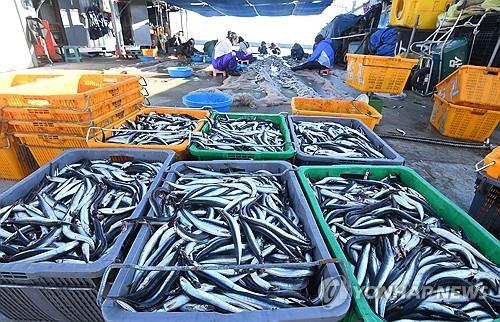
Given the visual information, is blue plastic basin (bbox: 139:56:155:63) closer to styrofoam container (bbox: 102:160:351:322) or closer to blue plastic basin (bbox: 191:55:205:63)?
blue plastic basin (bbox: 191:55:205:63)

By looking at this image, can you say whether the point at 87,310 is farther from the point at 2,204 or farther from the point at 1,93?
the point at 1,93

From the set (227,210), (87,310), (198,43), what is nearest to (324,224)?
(227,210)

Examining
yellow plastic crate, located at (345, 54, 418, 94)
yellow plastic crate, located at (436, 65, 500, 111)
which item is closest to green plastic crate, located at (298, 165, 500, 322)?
yellow plastic crate, located at (436, 65, 500, 111)

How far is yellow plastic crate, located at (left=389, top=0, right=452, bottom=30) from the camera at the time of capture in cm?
783

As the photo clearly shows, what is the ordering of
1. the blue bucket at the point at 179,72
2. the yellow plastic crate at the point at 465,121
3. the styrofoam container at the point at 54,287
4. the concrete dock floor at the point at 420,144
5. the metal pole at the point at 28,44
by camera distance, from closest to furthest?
the styrofoam container at the point at 54,287, the concrete dock floor at the point at 420,144, the yellow plastic crate at the point at 465,121, the blue bucket at the point at 179,72, the metal pole at the point at 28,44

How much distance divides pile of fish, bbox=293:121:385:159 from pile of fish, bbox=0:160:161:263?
1.80m

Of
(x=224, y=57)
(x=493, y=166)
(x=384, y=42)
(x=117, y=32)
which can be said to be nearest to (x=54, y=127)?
(x=493, y=166)

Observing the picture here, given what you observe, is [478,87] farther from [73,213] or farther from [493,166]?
[73,213]

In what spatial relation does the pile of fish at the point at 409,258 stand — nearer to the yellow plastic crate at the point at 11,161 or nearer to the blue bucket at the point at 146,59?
the yellow plastic crate at the point at 11,161

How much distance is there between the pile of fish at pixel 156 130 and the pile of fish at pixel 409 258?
187 cm

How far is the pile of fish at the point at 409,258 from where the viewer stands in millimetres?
1371

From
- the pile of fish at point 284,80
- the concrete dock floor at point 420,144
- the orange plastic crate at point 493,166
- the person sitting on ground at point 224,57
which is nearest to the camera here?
the orange plastic crate at point 493,166

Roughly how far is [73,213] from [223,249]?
123 cm

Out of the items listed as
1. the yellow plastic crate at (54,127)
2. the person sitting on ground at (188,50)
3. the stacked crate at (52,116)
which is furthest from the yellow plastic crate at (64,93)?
the person sitting on ground at (188,50)
